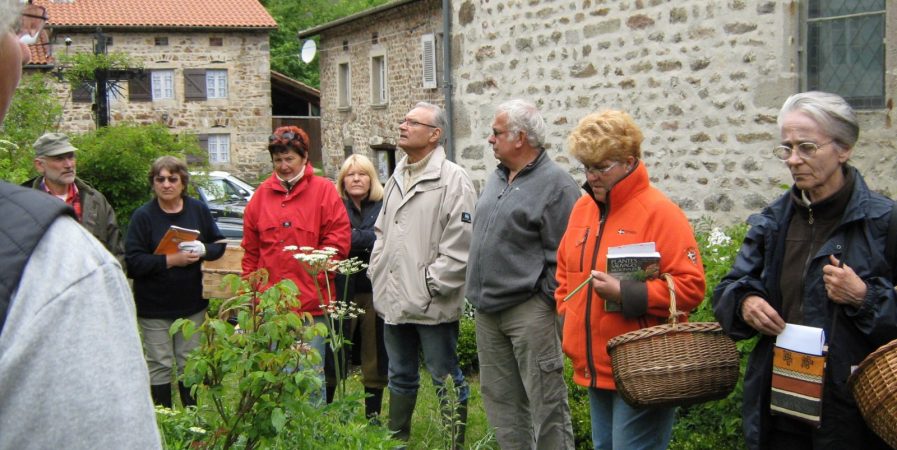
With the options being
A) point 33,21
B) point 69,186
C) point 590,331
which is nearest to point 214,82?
point 69,186

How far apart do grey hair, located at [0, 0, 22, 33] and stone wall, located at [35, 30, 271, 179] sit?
3215 cm

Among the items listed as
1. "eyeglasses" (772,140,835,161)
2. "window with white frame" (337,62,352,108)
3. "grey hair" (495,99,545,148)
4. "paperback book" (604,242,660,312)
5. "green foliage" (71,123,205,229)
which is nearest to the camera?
"eyeglasses" (772,140,835,161)

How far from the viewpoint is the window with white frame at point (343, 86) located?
23.4m

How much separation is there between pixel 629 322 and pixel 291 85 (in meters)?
32.7

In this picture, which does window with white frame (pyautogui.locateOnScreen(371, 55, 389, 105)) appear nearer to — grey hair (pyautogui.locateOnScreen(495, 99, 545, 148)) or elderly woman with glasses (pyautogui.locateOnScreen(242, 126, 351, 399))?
elderly woman with glasses (pyautogui.locateOnScreen(242, 126, 351, 399))

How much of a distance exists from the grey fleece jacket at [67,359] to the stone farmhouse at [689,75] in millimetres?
6798

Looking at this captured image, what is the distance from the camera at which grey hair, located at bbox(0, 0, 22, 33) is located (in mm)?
995

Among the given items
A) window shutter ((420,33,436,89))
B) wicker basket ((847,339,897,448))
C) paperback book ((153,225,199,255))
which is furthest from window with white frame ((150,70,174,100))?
wicker basket ((847,339,897,448))

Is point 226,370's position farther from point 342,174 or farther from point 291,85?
point 291,85

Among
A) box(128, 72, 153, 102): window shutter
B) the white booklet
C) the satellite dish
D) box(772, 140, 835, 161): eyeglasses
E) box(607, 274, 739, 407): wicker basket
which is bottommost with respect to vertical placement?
box(607, 274, 739, 407): wicker basket

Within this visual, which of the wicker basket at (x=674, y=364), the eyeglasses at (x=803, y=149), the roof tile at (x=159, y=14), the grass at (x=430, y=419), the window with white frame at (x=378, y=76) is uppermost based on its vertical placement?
the roof tile at (x=159, y=14)

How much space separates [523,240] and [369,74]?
56.8 feet

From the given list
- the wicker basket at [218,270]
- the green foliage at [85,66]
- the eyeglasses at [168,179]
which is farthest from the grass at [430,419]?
the green foliage at [85,66]

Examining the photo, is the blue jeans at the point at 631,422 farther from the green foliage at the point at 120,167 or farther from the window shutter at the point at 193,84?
the window shutter at the point at 193,84
